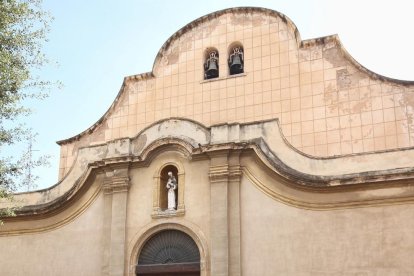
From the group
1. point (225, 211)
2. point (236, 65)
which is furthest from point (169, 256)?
point (236, 65)

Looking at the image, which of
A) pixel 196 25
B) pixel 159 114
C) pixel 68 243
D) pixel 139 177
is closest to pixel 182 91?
pixel 159 114

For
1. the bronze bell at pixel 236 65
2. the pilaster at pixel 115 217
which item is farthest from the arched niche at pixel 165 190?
the bronze bell at pixel 236 65

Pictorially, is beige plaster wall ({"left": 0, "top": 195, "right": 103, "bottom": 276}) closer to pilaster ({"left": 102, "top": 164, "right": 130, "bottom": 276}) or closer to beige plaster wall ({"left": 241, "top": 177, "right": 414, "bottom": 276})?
pilaster ({"left": 102, "top": 164, "right": 130, "bottom": 276})

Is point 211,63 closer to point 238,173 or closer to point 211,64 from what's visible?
point 211,64

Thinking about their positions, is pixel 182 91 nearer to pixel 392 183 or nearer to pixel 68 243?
pixel 68 243

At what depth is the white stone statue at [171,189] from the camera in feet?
53.4

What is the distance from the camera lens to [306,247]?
14609 millimetres

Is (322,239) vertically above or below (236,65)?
below

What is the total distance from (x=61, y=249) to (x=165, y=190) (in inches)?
137

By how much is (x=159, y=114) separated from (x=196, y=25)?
3188 millimetres

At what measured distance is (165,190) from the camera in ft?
55.0

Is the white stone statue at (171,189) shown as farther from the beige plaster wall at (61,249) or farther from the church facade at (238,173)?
the beige plaster wall at (61,249)

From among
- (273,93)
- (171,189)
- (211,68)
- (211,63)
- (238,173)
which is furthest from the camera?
(211,63)

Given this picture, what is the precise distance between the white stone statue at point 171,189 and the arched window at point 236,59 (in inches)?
190
